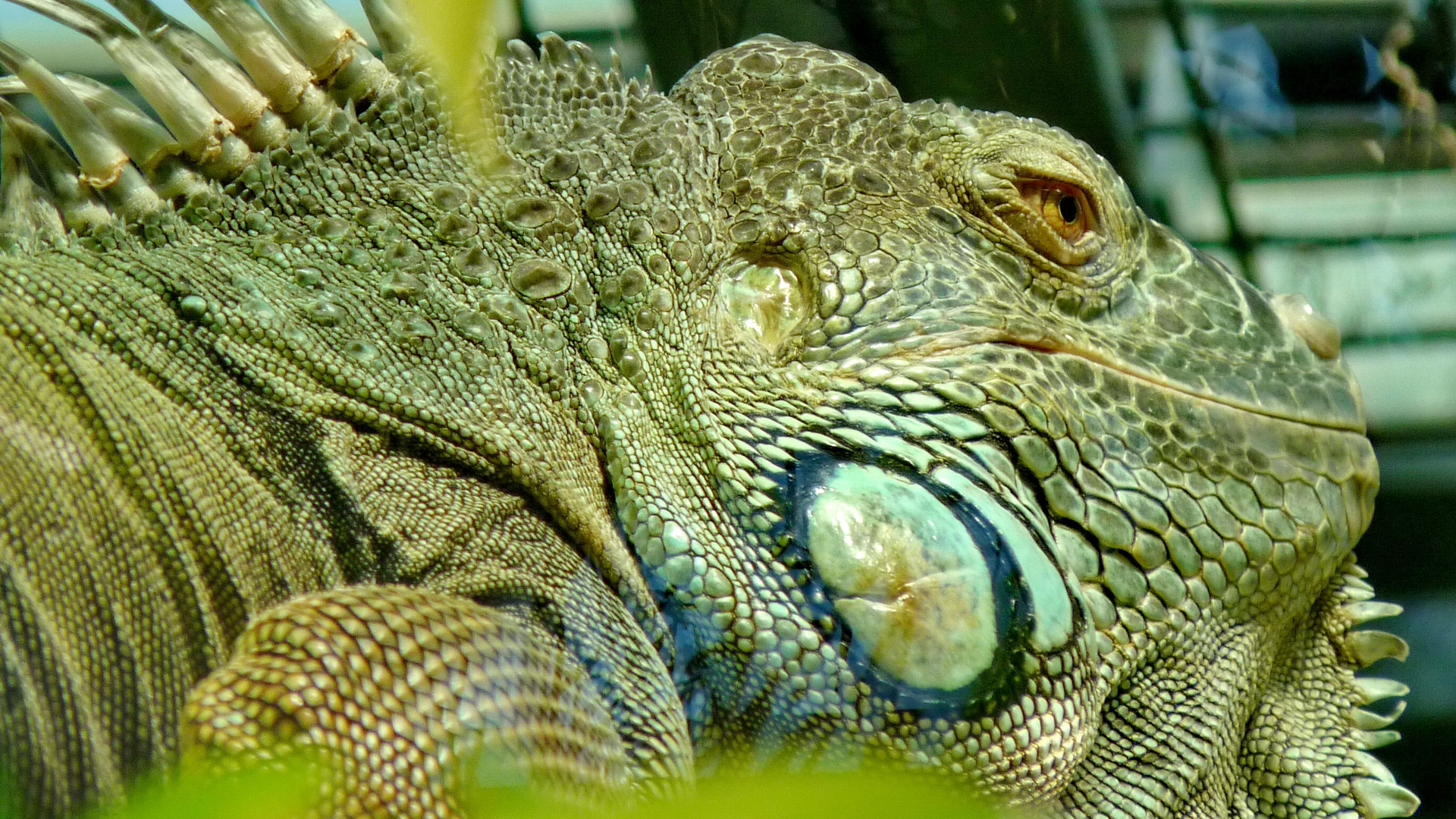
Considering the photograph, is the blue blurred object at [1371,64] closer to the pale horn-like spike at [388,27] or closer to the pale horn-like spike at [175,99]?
the pale horn-like spike at [388,27]

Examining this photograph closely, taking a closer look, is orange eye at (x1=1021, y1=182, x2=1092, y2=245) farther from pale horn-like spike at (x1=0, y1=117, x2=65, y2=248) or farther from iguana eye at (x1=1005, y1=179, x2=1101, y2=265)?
pale horn-like spike at (x1=0, y1=117, x2=65, y2=248)

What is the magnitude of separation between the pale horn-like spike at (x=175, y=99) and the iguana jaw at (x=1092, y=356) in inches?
42.3

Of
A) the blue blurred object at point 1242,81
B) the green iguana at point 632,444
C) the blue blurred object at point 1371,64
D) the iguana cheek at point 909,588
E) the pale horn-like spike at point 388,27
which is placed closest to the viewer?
the green iguana at point 632,444

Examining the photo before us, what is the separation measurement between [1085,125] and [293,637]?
2.31m

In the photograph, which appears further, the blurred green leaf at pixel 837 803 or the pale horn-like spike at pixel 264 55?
the pale horn-like spike at pixel 264 55

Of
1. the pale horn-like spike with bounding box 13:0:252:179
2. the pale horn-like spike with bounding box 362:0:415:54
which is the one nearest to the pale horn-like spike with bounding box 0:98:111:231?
the pale horn-like spike with bounding box 13:0:252:179

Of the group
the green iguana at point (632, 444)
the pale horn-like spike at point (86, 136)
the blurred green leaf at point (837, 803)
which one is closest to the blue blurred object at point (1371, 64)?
the green iguana at point (632, 444)

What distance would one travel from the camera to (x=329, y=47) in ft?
5.78

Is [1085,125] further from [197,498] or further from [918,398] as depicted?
[197,498]

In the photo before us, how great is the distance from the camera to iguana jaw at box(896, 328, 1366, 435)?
67.0 inches

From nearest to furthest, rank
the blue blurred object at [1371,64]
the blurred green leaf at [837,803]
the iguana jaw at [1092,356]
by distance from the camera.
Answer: the blurred green leaf at [837,803] < the iguana jaw at [1092,356] < the blue blurred object at [1371,64]

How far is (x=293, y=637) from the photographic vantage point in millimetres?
1287

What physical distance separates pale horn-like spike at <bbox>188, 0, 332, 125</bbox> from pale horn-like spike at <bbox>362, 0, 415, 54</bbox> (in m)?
0.14

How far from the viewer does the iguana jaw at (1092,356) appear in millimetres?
1702
